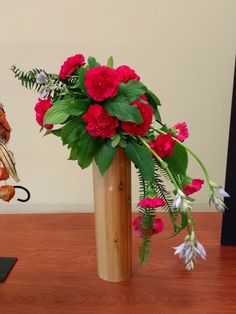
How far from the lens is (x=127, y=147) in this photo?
66 cm

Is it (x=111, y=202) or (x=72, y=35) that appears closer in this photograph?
(x=111, y=202)

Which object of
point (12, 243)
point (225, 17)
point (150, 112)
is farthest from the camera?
point (225, 17)

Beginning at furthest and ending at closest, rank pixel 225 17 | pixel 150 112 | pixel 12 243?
pixel 225 17
pixel 12 243
pixel 150 112

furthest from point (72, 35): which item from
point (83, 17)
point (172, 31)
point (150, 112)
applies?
point (150, 112)

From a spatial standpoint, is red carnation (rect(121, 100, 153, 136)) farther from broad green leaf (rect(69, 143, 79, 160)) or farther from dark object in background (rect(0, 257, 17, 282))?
dark object in background (rect(0, 257, 17, 282))

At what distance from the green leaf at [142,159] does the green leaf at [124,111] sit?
60 mm

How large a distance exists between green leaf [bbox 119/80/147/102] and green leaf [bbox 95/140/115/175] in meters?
0.10

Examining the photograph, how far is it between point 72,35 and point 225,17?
532 mm

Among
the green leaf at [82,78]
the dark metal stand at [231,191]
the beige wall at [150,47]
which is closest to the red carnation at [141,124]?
the green leaf at [82,78]

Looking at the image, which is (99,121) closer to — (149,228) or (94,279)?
(149,228)

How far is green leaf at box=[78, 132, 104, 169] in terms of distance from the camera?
2.15 feet

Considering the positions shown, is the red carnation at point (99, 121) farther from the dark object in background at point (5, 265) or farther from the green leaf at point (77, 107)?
the dark object in background at point (5, 265)

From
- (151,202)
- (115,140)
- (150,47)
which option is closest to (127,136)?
(115,140)

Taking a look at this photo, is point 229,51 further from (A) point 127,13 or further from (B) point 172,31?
(A) point 127,13
